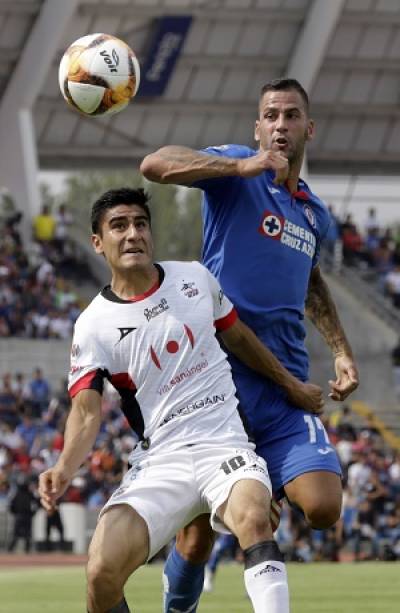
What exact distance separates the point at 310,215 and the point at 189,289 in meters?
1.05

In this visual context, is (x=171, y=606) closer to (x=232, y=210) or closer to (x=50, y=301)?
(x=232, y=210)

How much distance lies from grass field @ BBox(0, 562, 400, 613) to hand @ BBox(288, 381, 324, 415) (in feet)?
13.8

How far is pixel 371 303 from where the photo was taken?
123 ft

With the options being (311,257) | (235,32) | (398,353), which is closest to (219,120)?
(235,32)

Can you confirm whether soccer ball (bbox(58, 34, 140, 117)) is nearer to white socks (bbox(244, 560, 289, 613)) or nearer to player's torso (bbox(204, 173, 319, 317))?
player's torso (bbox(204, 173, 319, 317))

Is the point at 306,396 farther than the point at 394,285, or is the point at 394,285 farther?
the point at 394,285

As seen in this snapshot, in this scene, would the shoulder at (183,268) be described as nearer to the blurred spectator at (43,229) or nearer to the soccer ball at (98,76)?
the soccer ball at (98,76)

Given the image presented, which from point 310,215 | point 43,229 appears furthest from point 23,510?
point 310,215

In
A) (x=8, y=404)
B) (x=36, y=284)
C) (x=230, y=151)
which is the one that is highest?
(x=36, y=284)

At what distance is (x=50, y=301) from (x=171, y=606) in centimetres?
2456

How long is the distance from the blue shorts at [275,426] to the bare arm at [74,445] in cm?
94

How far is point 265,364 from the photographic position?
7621 millimetres

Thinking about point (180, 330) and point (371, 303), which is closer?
point (180, 330)

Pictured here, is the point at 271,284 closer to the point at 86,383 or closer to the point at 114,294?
the point at 114,294
